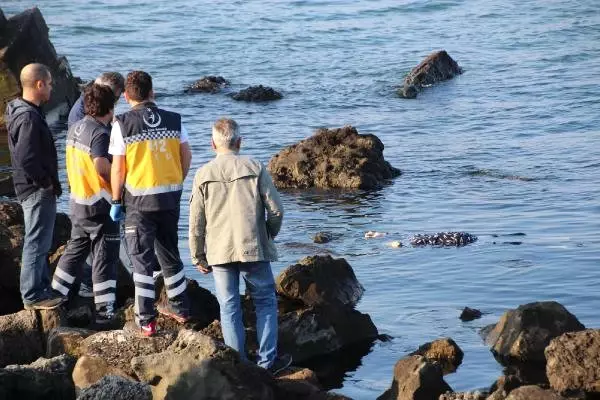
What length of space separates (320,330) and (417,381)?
1790mm

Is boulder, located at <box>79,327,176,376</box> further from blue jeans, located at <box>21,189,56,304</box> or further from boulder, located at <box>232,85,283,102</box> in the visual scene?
boulder, located at <box>232,85,283,102</box>

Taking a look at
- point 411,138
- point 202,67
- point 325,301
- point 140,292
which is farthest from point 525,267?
point 202,67

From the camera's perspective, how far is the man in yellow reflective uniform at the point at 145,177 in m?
9.15

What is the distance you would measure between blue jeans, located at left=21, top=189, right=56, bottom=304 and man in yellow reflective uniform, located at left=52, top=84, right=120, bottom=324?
167 mm

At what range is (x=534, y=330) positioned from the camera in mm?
9984

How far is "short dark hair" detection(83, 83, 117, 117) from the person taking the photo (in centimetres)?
952

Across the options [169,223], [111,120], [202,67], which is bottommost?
[202,67]

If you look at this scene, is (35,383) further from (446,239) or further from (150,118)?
(446,239)

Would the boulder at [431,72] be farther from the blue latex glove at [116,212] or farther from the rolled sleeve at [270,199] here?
the rolled sleeve at [270,199]

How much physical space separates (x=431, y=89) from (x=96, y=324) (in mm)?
19043

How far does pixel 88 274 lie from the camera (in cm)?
1052

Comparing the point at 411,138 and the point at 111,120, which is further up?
the point at 111,120

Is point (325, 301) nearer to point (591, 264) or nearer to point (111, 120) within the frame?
point (111, 120)

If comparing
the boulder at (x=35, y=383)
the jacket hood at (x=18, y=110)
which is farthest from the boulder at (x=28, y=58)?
the boulder at (x=35, y=383)
